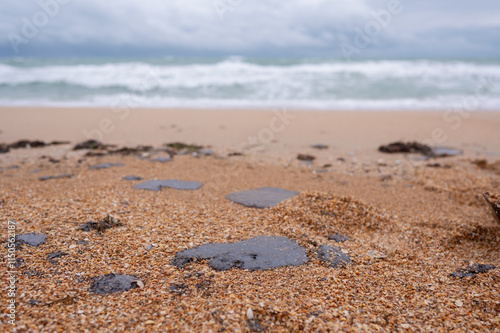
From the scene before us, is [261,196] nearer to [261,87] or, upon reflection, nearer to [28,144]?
[28,144]

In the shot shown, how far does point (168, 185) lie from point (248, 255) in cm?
208

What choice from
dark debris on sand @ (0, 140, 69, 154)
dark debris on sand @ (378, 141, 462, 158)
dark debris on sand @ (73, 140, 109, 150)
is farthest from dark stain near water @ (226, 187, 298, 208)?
dark debris on sand @ (0, 140, 69, 154)

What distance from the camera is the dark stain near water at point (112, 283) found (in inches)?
88.0

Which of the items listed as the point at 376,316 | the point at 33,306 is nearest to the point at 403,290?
the point at 376,316

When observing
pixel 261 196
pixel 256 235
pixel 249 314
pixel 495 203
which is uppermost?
pixel 495 203

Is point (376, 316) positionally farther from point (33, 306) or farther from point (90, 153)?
point (90, 153)

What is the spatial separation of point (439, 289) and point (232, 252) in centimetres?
142

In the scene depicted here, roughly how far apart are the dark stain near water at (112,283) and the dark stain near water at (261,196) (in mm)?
1687

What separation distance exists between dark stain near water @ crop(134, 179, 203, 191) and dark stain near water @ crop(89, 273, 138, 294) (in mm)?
1970

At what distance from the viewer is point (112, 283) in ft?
7.57

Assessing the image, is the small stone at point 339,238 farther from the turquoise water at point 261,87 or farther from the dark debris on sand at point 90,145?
the turquoise water at point 261,87

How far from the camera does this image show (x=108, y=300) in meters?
2.14

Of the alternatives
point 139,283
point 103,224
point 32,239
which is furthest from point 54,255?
point 139,283

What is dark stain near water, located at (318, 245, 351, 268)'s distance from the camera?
8.81 ft
